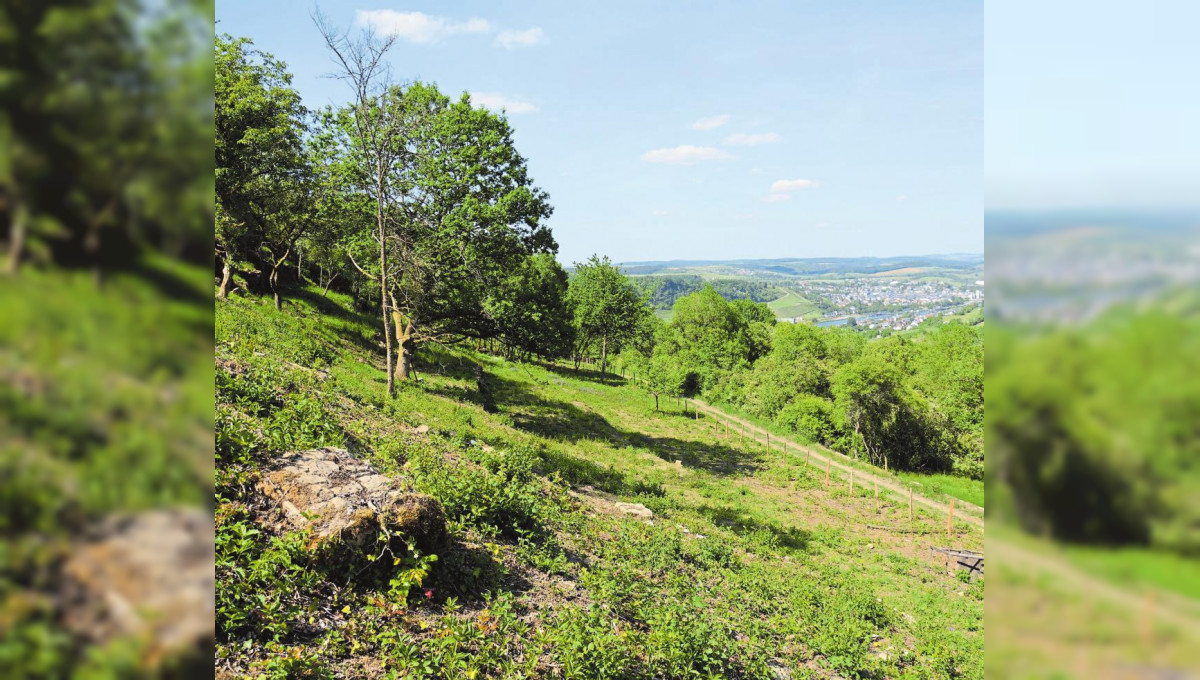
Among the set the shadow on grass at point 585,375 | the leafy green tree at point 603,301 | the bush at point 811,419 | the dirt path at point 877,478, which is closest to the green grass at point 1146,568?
the dirt path at point 877,478

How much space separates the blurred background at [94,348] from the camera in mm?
799

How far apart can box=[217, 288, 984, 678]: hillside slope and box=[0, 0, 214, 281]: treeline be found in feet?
13.8

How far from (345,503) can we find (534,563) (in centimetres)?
300

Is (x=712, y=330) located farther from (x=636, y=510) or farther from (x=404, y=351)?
(x=636, y=510)

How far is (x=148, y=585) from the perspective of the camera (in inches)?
36.1

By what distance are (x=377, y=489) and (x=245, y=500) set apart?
1255 mm

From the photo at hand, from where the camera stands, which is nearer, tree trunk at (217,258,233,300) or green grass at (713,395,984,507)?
tree trunk at (217,258,233,300)

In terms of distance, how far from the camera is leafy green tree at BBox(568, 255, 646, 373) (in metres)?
49.0

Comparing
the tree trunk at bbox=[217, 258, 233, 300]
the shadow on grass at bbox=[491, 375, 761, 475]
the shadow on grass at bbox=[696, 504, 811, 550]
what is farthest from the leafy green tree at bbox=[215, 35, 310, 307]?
the shadow on grass at bbox=[696, 504, 811, 550]

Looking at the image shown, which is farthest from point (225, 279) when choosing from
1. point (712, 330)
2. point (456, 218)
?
point (712, 330)

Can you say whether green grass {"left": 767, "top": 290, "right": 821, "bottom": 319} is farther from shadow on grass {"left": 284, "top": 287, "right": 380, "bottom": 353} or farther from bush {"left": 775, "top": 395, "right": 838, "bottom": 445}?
shadow on grass {"left": 284, "top": 287, "right": 380, "bottom": 353}

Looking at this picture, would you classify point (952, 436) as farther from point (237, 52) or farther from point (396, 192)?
point (237, 52)

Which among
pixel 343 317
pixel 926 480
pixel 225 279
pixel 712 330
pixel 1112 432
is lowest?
pixel 926 480

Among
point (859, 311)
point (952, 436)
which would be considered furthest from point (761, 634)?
point (859, 311)
